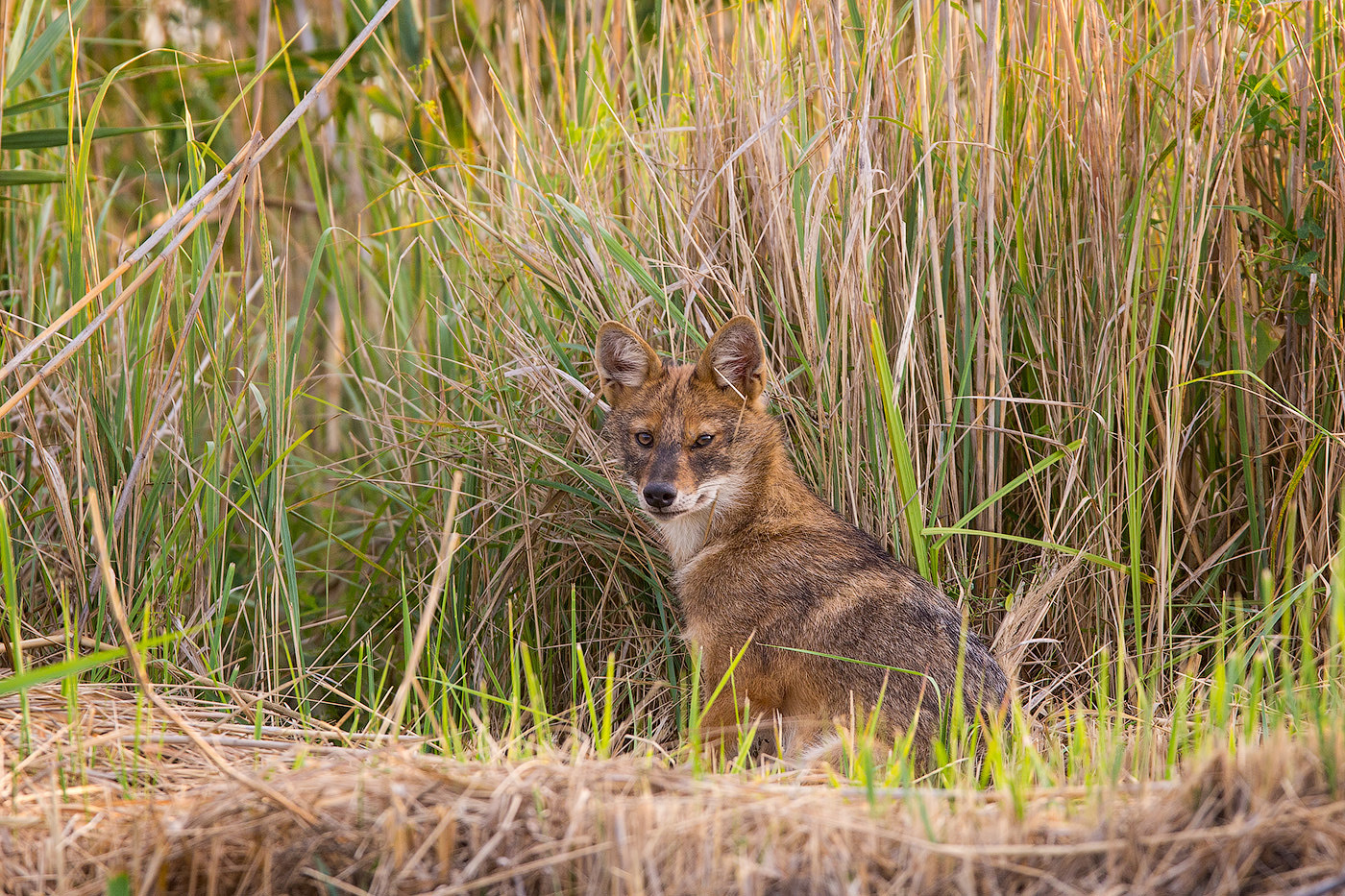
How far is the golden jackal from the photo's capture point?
3.40 meters

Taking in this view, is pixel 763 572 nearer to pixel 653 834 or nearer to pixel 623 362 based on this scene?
pixel 623 362

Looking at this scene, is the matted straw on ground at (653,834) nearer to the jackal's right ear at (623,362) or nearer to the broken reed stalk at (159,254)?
the broken reed stalk at (159,254)

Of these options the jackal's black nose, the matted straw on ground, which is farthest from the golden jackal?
the matted straw on ground

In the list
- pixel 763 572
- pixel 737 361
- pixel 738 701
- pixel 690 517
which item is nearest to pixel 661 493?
pixel 690 517

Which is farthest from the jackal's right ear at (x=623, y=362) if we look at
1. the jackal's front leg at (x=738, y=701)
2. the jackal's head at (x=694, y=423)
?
the jackal's front leg at (x=738, y=701)

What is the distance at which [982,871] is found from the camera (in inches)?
81.9

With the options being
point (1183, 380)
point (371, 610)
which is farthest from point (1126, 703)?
point (371, 610)

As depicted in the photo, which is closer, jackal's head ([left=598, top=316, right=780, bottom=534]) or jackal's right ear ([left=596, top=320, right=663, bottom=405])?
jackal's head ([left=598, top=316, right=780, bottom=534])

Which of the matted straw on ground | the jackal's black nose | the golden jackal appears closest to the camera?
the matted straw on ground

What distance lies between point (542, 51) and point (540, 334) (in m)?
2.66

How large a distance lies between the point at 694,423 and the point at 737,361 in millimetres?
241

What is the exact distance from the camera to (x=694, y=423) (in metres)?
3.85

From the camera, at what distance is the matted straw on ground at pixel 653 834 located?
2.02m

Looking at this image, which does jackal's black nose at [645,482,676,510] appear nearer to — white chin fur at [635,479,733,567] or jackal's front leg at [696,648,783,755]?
white chin fur at [635,479,733,567]
